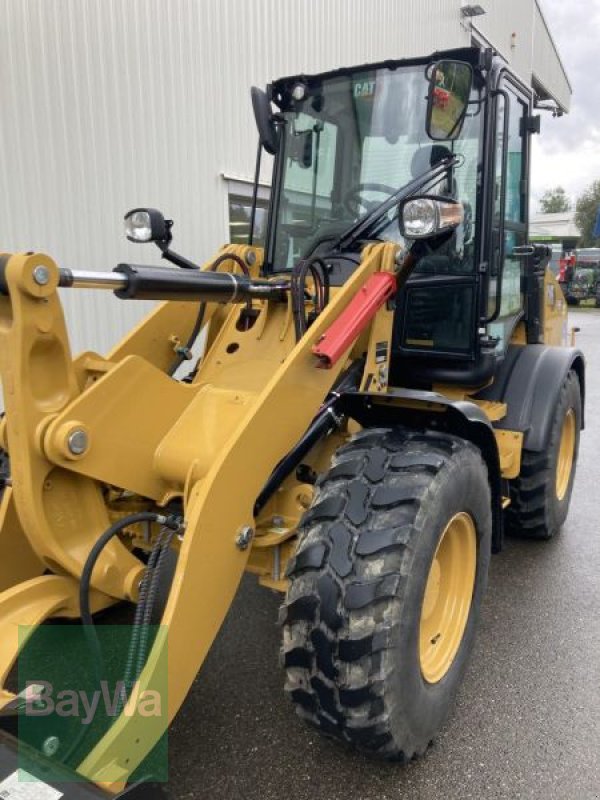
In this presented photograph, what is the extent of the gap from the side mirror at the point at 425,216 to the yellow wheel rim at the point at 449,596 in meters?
1.07

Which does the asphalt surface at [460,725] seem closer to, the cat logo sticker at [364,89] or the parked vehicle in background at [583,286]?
the cat logo sticker at [364,89]

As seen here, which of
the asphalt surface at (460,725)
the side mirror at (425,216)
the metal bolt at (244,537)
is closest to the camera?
the metal bolt at (244,537)

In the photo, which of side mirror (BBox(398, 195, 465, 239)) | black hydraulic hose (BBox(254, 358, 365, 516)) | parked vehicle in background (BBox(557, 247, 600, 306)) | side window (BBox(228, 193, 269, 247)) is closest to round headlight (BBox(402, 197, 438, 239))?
side mirror (BBox(398, 195, 465, 239))

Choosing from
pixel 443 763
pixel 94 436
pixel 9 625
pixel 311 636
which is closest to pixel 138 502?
pixel 94 436

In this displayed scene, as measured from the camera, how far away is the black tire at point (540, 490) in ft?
12.0

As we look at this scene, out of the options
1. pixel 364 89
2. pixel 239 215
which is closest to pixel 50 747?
pixel 364 89

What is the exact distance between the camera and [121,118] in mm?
5926

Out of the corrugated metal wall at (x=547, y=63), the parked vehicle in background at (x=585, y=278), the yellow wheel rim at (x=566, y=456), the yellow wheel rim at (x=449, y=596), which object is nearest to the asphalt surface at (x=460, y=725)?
the yellow wheel rim at (x=449, y=596)

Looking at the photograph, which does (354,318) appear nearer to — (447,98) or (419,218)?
(419,218)

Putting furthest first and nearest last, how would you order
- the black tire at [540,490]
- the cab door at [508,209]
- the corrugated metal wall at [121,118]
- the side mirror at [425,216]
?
the corrugated metal wall at [121,118] < the black tire at [540,490] < the cab door at [508,209] < the side mirror at [425,216]

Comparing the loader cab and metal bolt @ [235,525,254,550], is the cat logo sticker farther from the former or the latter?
metal bolt @ [235,525,254,550]

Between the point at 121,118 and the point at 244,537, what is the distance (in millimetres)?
5062

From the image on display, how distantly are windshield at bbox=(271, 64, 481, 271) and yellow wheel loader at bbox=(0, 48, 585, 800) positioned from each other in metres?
0.01

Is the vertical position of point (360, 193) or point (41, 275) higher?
point (360, 193)
